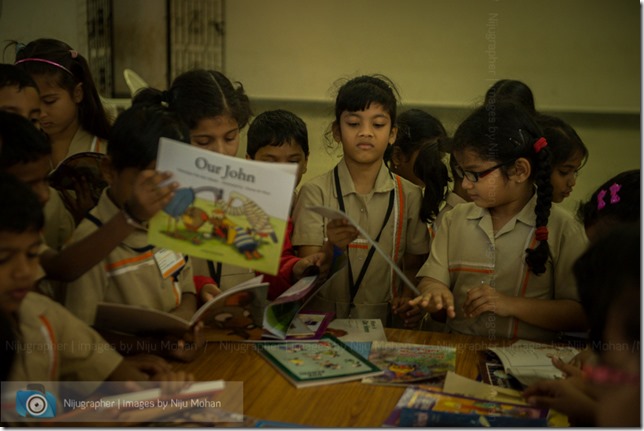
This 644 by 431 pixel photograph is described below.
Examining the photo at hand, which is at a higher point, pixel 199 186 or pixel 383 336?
pixel 199 186

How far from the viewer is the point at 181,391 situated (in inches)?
49.1

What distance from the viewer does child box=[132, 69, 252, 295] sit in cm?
181

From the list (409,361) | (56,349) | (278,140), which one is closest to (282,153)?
(278,140)

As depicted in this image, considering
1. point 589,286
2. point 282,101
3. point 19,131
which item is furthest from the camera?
point 282,101

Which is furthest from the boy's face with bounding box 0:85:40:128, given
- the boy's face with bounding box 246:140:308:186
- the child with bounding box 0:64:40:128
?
the boy's face with bounding box 246:140:308:186

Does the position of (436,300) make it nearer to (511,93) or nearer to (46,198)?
(46,198)

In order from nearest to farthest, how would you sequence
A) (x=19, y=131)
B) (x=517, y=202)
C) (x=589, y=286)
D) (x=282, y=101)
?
1. (x=589, y=286)
2. (x=19, y=131)
3. (x=517, y=202)
4. (x=282, y=101)

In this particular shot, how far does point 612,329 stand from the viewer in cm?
108

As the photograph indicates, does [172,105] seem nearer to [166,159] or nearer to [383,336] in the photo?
[166,159]

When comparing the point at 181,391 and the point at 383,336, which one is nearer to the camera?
the point at 181,391

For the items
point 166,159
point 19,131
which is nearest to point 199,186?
point 166,159

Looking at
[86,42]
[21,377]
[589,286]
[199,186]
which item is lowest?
[21,377]

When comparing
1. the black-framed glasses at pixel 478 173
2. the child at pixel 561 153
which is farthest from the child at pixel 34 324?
the child at pixel 561 153

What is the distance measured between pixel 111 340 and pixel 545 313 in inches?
43.9
